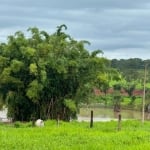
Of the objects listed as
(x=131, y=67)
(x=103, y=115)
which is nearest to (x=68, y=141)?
(x=103, y=115)

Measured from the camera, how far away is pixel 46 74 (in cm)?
3581

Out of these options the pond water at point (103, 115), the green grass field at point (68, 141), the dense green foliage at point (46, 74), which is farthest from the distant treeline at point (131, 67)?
the green grass field at point (68, 141)

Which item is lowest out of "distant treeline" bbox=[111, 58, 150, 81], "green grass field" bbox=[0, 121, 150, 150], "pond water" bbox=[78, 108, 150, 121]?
"green grass field" bbox=[0, 121, 150, 150]

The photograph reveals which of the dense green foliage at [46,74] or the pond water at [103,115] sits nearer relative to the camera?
the dense green foliage at [46,74]

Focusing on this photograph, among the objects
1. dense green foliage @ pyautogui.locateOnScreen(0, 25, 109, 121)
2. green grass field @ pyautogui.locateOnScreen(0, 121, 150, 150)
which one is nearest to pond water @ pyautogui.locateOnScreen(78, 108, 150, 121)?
dense green foliage @ pyautogui.locateOnScreen(0, 25, 109, 121)

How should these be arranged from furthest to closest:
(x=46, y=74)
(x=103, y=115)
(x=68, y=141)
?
(x=103, y=115)
(x=46, y=74)
(x=68, y=141)

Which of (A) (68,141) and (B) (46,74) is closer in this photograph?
(A) (68,141)

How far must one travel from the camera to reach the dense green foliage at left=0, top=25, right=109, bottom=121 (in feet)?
116

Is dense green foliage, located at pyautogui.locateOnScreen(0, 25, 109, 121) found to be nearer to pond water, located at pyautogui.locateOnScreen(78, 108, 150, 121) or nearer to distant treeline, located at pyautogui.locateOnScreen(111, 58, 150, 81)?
pond water, located at pyautogui.locateOnScreen(78, 108, 150, 121)

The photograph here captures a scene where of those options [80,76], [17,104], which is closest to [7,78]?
[17,104]

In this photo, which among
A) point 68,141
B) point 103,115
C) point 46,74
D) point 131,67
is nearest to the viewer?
point 68,141

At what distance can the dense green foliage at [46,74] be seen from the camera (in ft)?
116

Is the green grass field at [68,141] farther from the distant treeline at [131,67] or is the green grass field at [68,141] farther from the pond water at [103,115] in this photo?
the distant treeline at [131,67]

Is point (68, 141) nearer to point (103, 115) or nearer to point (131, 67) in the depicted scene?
point (103, 115)
